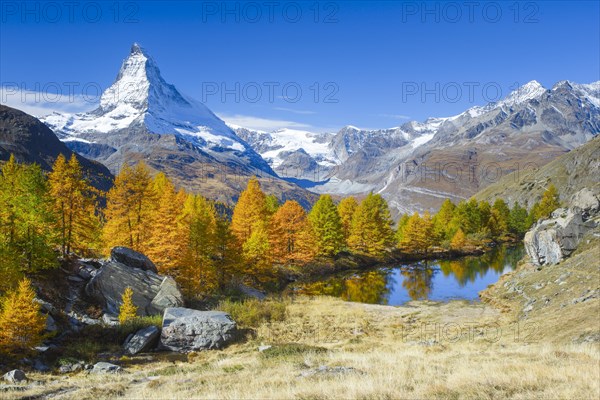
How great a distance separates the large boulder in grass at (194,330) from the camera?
27.3 metres

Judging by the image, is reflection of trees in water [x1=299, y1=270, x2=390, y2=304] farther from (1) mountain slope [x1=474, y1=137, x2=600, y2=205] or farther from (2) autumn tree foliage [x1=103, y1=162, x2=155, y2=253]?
(1) mountain slope [x1=474, y1=137, x2=600, y2=205]

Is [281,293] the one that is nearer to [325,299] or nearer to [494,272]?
[325,299]

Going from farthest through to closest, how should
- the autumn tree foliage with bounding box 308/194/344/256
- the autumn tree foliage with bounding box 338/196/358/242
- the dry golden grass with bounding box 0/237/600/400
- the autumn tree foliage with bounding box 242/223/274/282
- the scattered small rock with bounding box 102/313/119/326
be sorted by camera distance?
the autumn tree foliage with bounding box 338/196/358/242
the autumn tree foliage with bounding box 308/194/344/256
the autumn tree foliage with bounding box 242/223/274/282
the scattered small rock with bounding box 102/313/119/326
the dry golden grass with bounding box 0/237/600/400

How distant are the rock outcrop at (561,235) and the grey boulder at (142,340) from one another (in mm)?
37894

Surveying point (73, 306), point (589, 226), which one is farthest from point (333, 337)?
point (589, 226)

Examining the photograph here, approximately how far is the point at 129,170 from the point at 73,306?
669 inches

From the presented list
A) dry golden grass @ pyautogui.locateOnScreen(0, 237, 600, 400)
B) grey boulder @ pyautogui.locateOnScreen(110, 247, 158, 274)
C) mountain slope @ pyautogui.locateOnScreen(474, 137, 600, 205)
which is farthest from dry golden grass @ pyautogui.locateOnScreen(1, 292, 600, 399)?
mountain slope @ pyautogui.locateOnScreen(474, 137, 600, 205)

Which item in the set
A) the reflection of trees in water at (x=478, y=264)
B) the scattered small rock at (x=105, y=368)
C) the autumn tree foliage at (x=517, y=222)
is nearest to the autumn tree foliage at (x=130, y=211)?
the scattered small rock at (x=105, y=368)

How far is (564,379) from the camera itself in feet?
39.8

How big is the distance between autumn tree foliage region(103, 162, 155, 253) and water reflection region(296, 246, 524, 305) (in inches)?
852

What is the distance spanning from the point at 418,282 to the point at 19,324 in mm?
53753

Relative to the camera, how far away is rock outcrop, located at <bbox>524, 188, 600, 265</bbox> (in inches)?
1679

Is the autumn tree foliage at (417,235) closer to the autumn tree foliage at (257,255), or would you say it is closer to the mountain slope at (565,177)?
the autumn tree foliage at (257,255)

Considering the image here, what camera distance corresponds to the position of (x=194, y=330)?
28266 mm
